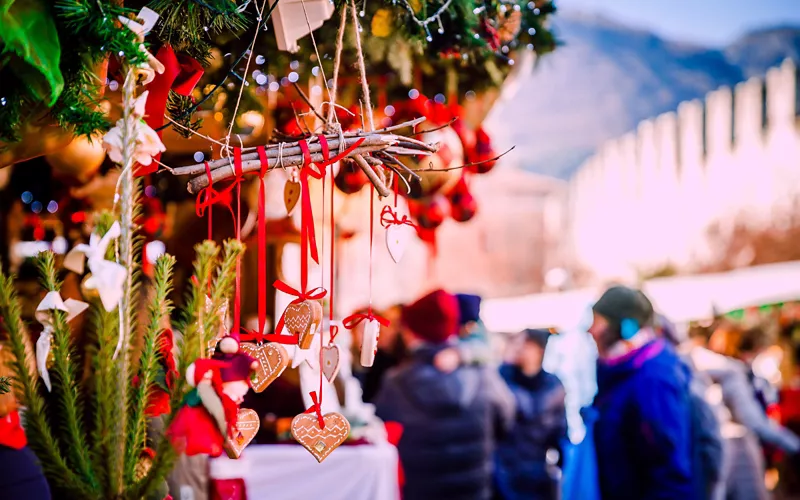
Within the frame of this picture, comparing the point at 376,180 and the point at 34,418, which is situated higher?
the point at 376,180

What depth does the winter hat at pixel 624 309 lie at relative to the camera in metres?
3.59

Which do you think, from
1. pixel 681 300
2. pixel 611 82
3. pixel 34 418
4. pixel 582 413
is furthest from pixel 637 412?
pixel 611 82

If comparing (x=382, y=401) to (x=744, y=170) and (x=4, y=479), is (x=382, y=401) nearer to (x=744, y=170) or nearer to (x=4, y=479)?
(x=4, y=479)

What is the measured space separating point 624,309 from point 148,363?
261 cm

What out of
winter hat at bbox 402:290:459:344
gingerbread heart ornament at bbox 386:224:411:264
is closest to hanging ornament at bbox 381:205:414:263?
gingerbread heart ornament at bbox 386:224:411:264

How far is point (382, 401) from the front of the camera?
4.63m

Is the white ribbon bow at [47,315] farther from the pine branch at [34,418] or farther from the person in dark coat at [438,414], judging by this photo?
the person in dark coat at [438,414]

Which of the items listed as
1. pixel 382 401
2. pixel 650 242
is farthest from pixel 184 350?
pixel 650 242

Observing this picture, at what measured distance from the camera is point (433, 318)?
4.42 metres

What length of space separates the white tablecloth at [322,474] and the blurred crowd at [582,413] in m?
0.64

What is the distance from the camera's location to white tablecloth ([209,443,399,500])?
139 inches

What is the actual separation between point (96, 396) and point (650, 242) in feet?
119

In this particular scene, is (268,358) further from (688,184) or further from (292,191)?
(688,184)

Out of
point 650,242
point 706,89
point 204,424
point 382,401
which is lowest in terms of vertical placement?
point 382,401
